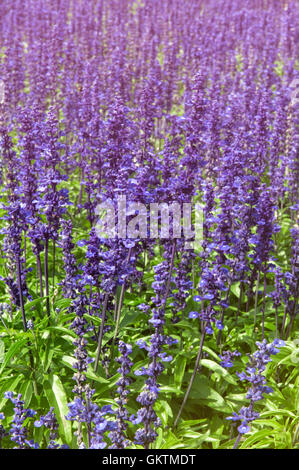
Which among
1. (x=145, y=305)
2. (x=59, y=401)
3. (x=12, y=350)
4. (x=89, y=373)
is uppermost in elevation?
(x=145, y=305)

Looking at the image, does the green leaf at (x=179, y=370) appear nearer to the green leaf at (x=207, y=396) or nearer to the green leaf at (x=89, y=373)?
the green leaf at (x=207, y=396)

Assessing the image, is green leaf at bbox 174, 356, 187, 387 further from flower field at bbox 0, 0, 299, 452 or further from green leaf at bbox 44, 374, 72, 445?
green leaf at bbox 44, 374, 72, 445

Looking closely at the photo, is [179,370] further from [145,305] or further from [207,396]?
[145,305]

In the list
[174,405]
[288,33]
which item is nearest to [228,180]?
[174,405]

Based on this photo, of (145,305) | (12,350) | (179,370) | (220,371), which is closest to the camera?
(12,350)

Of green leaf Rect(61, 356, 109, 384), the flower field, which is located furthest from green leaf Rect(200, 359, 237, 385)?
green leaf Rect(61, 356, 109, 384)

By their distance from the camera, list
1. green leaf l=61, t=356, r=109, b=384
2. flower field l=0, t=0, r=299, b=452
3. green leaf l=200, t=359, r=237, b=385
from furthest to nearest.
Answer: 1. green leaf l=200, t=359, r=237, b=385
2. green leaf l=61, t=356, r=109, b=384
3. flower field l=0, t=0, r=299, b=452

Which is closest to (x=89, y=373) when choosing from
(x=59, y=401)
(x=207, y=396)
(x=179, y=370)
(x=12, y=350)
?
(x=59, y=401)

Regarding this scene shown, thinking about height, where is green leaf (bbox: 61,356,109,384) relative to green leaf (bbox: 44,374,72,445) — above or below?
above

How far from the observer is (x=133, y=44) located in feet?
52.1

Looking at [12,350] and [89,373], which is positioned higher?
[12,350]

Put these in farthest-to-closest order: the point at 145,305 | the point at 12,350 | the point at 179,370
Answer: the point at 179,370, the point at 145,305, the point at 12,350

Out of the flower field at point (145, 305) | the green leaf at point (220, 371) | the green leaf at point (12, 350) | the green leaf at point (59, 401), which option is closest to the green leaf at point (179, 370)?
the flower field at point (145, 305)
